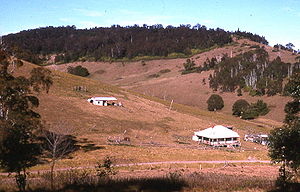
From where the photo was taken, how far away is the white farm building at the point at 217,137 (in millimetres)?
60281

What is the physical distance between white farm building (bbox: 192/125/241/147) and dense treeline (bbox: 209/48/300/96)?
203ft

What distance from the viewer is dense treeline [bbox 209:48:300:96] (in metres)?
123

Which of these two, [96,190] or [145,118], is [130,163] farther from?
[145,118]

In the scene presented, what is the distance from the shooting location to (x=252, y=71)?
14138 centimetres

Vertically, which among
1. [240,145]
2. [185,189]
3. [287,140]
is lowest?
[240,145]

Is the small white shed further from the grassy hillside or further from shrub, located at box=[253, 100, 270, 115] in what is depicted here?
shrub, located at box=[253, 100, 270, 115]

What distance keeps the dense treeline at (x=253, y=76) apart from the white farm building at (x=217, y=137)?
61.8m

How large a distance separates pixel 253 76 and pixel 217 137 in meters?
83.7

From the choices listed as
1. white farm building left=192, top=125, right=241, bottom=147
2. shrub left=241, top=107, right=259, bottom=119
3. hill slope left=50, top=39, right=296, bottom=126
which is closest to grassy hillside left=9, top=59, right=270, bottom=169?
white farm building left=192, top=125, right=241, bottom=147

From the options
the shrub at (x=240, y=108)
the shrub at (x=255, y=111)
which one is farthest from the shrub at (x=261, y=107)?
the shrub at (x=240, y=108)

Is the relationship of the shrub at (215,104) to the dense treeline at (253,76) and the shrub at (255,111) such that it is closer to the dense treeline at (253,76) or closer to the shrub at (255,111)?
the shrub at (255,111)

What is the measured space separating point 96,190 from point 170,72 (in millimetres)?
162672

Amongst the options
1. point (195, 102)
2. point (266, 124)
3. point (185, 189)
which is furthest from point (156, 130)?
point (195, 102)

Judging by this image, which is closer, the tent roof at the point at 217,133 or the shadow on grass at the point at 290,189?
the shadow on grass at the point at 290,189
